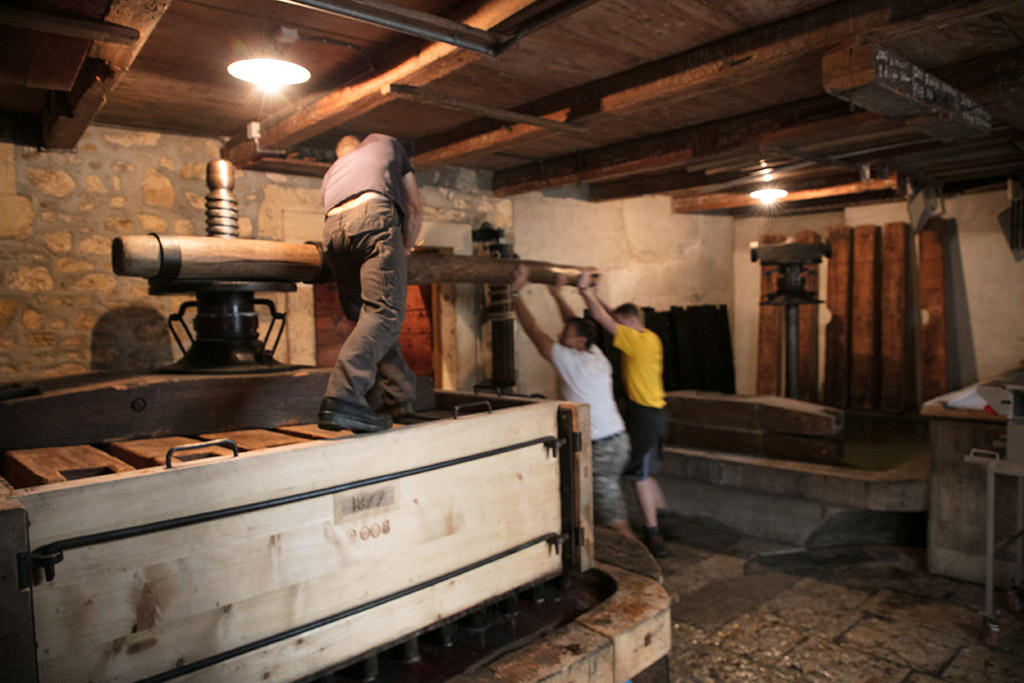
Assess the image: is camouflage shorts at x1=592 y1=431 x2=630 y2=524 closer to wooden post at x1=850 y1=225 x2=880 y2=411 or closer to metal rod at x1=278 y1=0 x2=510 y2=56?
metal rod at x1=278 y1=0 x2=510 y2=56

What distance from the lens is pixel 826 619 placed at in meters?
3.99

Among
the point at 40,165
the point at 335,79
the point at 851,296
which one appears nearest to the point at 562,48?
the point at 335,79

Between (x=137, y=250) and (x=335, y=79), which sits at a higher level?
(x=335, y=79)

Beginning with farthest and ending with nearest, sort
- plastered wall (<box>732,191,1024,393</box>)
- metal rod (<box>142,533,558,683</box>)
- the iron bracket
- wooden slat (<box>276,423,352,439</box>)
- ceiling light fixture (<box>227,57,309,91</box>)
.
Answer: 1. plastered wall (<box>732,191,1024,393</box>)
2. ceiling light fixture (<box>227,57,309,91</box>)
3. wooden slat (<box>276,423,352,439</box>)
4. metal rod (<box>142,533,558,683</box>)
5. the iron bracket

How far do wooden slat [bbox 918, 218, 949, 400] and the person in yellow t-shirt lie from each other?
4255mm

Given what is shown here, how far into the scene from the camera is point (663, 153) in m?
Result: 5.12

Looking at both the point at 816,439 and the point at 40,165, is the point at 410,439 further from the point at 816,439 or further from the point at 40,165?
the point at 816,439

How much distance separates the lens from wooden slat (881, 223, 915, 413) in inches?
295

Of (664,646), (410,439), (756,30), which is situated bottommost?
(664,646)

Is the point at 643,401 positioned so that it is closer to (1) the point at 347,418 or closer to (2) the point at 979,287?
(1) the point at 347,418

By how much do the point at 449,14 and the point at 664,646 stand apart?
274cm

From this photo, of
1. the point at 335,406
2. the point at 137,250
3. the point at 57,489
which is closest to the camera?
the point at 57,489

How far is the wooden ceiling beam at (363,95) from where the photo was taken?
2738 millimetres

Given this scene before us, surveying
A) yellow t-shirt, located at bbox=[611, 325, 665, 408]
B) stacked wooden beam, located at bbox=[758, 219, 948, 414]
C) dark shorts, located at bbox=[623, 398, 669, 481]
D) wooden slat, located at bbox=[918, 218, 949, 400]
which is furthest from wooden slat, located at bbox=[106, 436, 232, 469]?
wooden slat, located at bbox=[918, 218, 949, 400]
